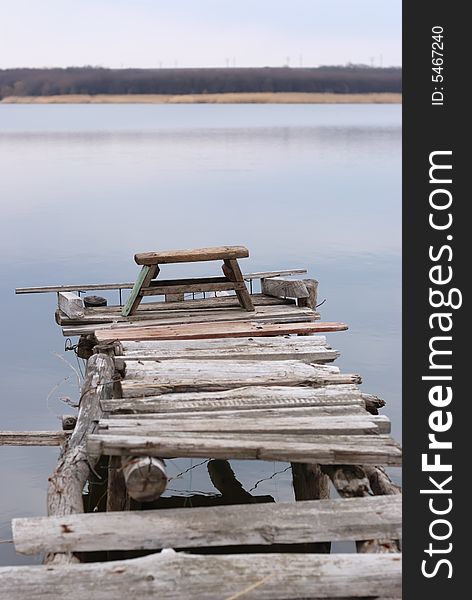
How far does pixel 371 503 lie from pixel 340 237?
30.1m

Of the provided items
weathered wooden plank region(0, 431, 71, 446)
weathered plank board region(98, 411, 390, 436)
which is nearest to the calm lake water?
weathered wooden plank region(0, 431, 71, 446)

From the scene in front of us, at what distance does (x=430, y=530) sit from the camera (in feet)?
21.6

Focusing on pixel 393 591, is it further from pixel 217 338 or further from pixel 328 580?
pixel 217 338

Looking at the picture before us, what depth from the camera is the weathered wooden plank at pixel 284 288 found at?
1300 cm

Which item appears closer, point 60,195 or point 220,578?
point 220,578

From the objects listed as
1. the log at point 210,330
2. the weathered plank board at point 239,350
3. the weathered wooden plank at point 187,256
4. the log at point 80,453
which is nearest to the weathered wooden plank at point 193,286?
the weathered wooden plank at point 187,256

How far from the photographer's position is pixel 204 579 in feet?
21.1

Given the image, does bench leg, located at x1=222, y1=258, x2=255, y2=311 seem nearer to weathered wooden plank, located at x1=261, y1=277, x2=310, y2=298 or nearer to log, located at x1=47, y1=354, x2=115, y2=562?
weathered wooden plank, located at x1=261, y1=277, x2=310, y2=298

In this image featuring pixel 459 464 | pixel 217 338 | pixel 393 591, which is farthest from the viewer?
pixel 217 338

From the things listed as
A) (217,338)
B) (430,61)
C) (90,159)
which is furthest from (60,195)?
(430,61)

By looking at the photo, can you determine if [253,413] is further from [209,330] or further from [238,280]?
[238,280]

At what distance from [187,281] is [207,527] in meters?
6.17

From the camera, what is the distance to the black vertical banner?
656 cm

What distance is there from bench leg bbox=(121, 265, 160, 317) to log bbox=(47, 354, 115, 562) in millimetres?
1731
